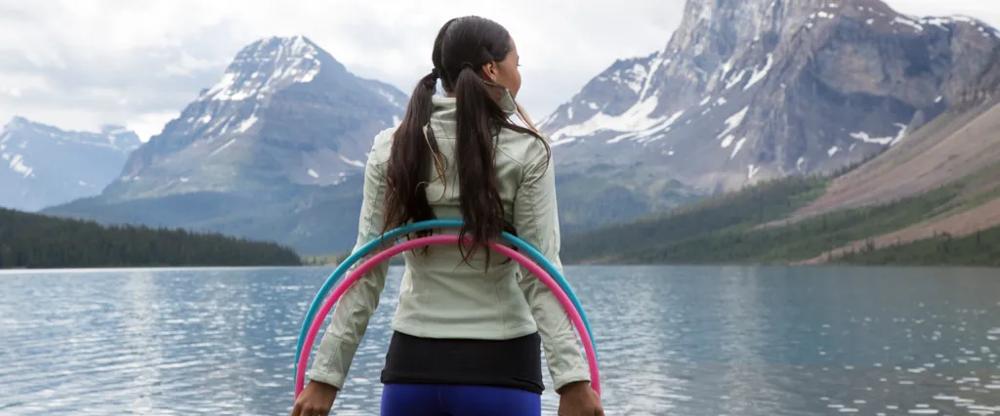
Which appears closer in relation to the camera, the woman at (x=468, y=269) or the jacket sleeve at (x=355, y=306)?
the woman at (x=468, y=269)

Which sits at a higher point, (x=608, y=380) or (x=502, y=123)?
(x=502, y=123)

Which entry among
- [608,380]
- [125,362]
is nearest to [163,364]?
[125,362]

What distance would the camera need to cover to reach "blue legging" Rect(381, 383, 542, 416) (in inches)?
229

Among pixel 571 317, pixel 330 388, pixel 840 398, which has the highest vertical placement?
pixel 571 317

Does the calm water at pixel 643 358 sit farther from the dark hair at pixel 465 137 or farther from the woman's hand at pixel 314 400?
the dark hair at pixel 465 137

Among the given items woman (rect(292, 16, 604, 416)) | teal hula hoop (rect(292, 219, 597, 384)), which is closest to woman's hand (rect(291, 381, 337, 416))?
woman (rect(292, 16, 604, 416))

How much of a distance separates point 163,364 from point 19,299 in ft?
321

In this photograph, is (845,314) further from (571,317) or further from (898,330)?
(571,317)

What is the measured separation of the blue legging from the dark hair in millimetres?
656

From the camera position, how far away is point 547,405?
48.7 metres

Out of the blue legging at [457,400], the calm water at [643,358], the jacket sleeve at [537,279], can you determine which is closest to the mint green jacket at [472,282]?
the jacket sleeve at [537,279]

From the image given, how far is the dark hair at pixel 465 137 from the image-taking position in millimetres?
5863

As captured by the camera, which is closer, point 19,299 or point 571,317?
point 571,317

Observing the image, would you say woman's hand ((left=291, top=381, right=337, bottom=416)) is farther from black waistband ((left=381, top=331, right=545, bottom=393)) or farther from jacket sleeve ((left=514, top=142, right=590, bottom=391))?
jacket sleeve ((left=514, top=142, right=590, bottom=391))
